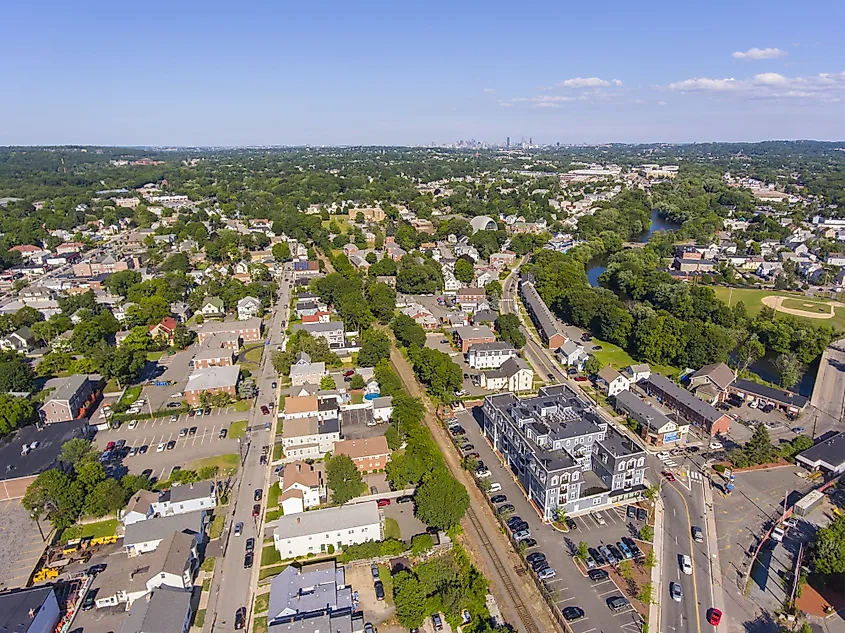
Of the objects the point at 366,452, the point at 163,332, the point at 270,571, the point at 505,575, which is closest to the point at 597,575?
the point at 505,575

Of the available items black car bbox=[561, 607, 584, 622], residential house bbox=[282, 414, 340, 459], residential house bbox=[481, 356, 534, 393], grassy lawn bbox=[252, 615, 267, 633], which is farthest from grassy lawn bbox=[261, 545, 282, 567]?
residential house bbox=[481, 356, 534, 393]

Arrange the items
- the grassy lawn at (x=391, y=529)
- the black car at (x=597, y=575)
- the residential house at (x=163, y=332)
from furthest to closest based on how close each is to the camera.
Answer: the residential house at (x=163, y=332) < the grassy lawn at (x=391, y=529) < the black car at (x=597, y=575)

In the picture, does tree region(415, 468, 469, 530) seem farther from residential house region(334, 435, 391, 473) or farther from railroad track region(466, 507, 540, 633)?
residential house region(334, 435, 391, 473)


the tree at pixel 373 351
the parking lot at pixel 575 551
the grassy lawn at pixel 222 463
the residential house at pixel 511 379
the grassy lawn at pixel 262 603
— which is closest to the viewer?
the parking lot at pixel 575 551

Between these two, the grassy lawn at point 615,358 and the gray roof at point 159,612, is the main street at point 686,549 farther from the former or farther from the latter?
the gray roof at point 159,612

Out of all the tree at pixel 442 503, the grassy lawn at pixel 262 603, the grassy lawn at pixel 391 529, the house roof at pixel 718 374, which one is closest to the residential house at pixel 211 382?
the grassy lawn at pixel 391 529

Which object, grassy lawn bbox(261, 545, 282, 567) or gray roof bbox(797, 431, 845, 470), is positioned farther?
gray roof bbox(797, 431, 845, 470)
